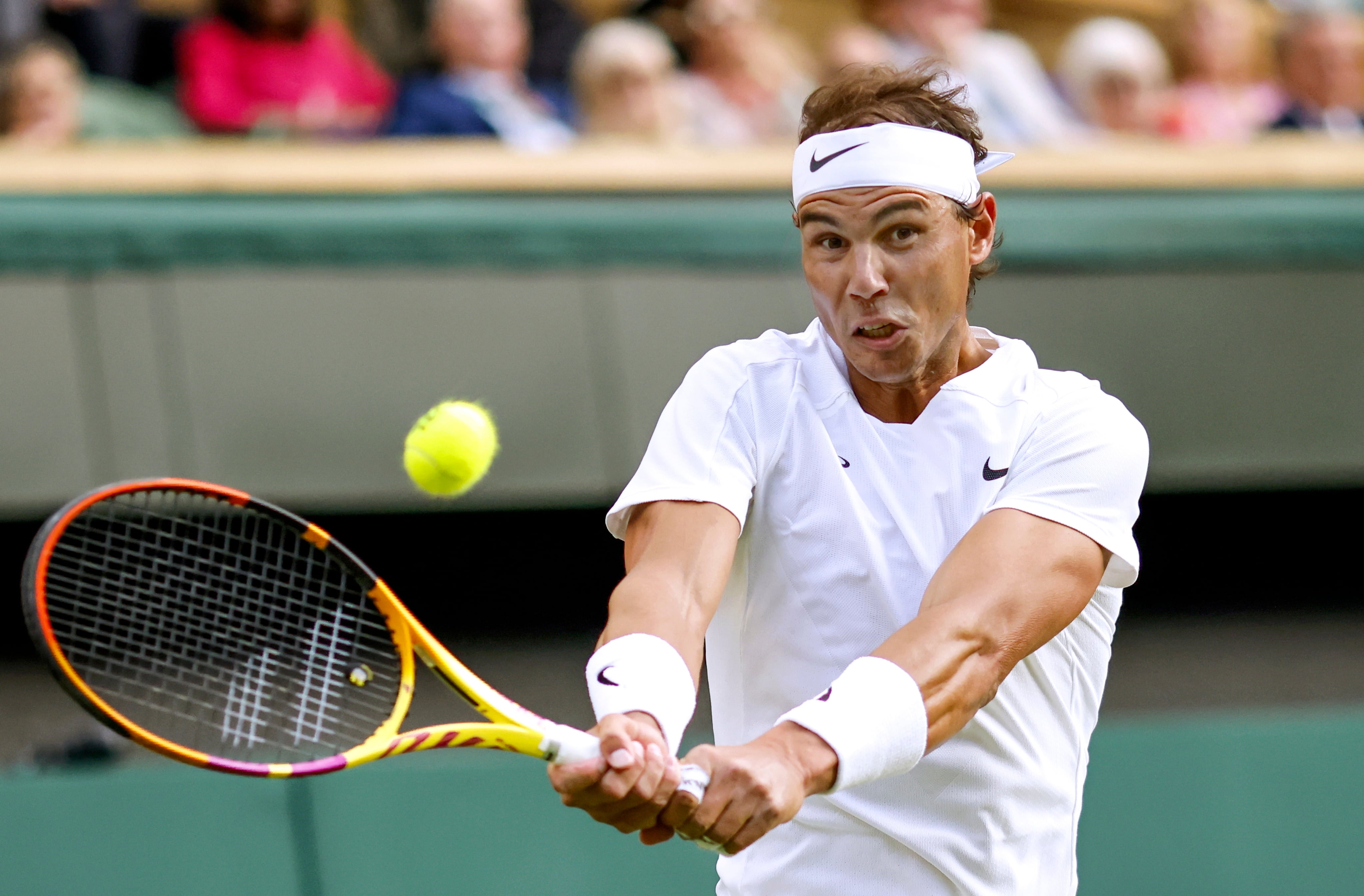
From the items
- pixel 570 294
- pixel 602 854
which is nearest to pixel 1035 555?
pixel 602 854

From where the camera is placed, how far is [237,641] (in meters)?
3.04

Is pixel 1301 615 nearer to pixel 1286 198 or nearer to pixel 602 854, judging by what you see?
pixel 1286 198

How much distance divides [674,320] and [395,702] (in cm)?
285

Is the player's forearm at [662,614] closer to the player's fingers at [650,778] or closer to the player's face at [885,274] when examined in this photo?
the player's fingers at [650,778]

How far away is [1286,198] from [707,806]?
421cm

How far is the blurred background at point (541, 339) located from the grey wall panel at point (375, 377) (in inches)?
0.4

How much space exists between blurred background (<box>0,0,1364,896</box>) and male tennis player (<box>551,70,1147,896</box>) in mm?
2019

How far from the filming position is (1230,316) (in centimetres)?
530

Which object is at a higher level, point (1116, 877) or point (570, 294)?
point (570, 294)

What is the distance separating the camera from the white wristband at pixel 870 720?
1854mm

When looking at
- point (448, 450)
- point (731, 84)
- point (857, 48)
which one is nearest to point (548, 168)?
point (731, 84)

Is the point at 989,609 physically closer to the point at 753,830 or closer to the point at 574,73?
the point at 753,830

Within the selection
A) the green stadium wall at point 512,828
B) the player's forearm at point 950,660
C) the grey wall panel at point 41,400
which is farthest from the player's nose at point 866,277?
the grey wall panel at point 41,400

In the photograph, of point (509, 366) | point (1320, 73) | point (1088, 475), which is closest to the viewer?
point (1088, 475)
